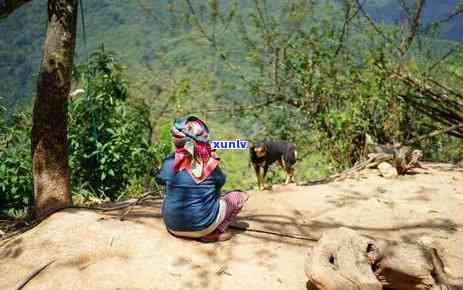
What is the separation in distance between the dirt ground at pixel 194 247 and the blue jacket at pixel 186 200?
7.1 inches

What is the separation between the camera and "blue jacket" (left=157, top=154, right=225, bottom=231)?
3.83 m

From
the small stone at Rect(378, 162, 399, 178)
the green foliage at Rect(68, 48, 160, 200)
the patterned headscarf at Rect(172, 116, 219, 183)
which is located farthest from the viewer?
the small stone at Rect(378, 162, 399, 178)

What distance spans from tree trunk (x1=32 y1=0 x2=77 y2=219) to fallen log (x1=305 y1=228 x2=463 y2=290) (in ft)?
8.28

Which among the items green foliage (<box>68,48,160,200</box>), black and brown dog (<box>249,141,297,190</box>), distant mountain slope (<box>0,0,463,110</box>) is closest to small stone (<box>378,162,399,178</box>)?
black and brown dog (<box>249,141,297,190</box>)

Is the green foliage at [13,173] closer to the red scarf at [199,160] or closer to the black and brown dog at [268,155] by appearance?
the black and brown dog at [268,155]

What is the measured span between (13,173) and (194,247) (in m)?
3.40

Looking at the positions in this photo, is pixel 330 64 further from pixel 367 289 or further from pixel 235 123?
pixel 367 289

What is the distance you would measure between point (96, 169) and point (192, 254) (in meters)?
3.66

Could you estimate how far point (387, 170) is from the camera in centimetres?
698

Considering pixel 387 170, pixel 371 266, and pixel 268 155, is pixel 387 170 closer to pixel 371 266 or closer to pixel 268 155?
pixel 268 155

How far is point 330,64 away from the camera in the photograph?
10.3m

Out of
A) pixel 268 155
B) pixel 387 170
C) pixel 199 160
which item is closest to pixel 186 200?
pixel 199 160

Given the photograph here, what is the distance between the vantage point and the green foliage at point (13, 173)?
6.00m

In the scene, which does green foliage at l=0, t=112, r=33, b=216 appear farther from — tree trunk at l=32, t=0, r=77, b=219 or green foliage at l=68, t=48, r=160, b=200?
tree trunk at l=32, t=0, r=77, b=219
